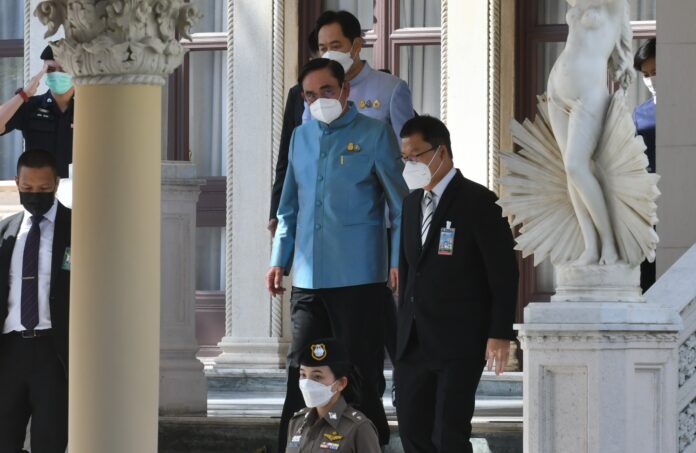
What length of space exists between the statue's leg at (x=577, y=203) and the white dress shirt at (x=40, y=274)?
2726mm

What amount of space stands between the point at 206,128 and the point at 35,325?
5813mm

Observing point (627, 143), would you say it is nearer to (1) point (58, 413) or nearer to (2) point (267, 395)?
(1) point (58, 413)

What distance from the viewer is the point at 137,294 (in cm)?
933

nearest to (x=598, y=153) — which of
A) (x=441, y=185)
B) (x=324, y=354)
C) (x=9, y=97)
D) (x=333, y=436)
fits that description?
(x=441, y=185)

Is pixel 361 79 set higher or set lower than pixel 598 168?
higher

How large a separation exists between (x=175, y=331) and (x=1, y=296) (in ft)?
6.57

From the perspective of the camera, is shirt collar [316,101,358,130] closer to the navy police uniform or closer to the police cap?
the police cap

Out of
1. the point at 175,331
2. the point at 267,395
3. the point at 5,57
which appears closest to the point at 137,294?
the point at 175,331

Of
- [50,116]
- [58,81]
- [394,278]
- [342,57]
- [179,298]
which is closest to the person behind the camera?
[394,278]

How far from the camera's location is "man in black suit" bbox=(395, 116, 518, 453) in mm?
9859

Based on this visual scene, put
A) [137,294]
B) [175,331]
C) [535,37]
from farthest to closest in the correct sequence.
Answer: [535,37], [175,331], [137,294]

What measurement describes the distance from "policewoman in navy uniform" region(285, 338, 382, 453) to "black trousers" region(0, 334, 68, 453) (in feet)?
5.91

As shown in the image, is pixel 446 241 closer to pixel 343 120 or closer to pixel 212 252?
pixel 343 120

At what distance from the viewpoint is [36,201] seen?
436 inches
